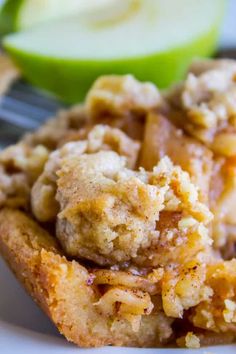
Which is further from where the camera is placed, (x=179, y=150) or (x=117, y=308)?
(x=179, y=150)

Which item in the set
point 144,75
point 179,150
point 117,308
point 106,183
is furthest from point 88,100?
point 144,75

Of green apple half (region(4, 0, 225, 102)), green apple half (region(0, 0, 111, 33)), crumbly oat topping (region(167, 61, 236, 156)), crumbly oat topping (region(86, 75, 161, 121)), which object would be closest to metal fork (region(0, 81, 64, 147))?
green apple half (region(4, 0, 225, 102))

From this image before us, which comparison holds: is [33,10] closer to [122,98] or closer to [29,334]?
[122,98]

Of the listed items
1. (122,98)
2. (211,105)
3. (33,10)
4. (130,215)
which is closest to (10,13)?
(33,10)

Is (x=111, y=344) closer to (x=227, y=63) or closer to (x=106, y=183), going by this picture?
(x=106, y=183)

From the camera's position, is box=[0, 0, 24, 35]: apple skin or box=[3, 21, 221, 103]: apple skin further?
box=[0, 0, 24, 35]: apple skin

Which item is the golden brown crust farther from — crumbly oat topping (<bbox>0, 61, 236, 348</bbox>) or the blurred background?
the blurred background
